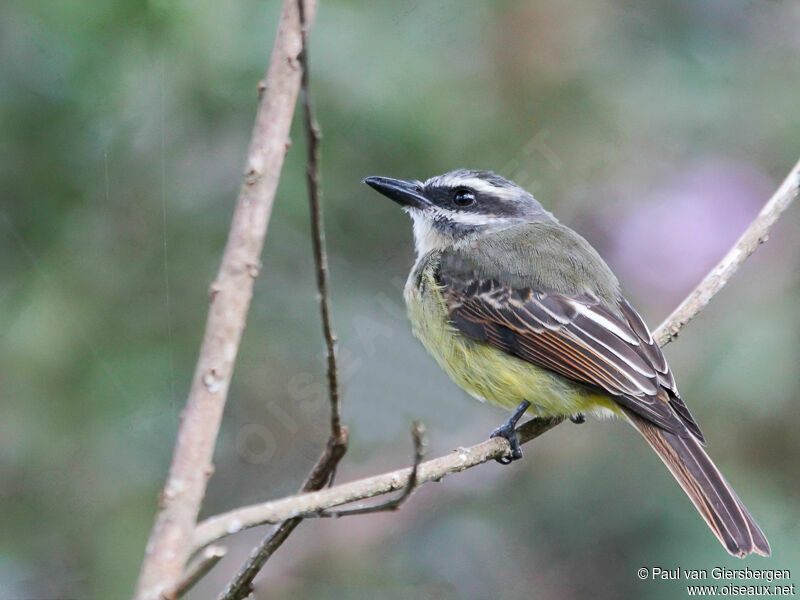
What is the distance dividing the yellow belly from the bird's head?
0.27m

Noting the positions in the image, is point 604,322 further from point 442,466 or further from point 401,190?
point 442,466

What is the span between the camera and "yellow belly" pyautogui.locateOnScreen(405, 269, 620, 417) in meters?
3.61

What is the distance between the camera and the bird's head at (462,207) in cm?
416

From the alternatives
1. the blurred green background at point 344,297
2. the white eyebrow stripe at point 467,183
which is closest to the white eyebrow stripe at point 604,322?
the blurred green background at point 344,297

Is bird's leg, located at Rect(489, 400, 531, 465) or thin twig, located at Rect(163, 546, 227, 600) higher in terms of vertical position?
thin twig, located at Rect(163, 546, 227, 600)

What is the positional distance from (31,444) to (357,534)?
1.30 meters

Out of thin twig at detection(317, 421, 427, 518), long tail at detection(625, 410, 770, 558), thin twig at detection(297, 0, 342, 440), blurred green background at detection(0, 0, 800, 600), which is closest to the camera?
thin twig at detection(297, 0, 342, 440)

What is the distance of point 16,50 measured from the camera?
3881mm

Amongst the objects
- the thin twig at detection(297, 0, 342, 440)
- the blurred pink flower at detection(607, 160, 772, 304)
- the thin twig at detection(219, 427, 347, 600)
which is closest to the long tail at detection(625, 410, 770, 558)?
the blurred pink flower at detection(607, 160, 772, 304)

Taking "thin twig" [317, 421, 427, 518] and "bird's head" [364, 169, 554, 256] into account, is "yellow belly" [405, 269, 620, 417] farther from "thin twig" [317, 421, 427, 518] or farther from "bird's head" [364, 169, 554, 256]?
"thin twig" [317, 421, 427, 518]

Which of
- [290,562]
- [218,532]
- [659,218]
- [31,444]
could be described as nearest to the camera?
[218,532]

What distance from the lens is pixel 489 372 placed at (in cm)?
377

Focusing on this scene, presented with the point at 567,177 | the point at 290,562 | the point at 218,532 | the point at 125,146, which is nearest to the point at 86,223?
the point at 125,146

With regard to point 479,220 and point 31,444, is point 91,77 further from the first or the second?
point 479,220
